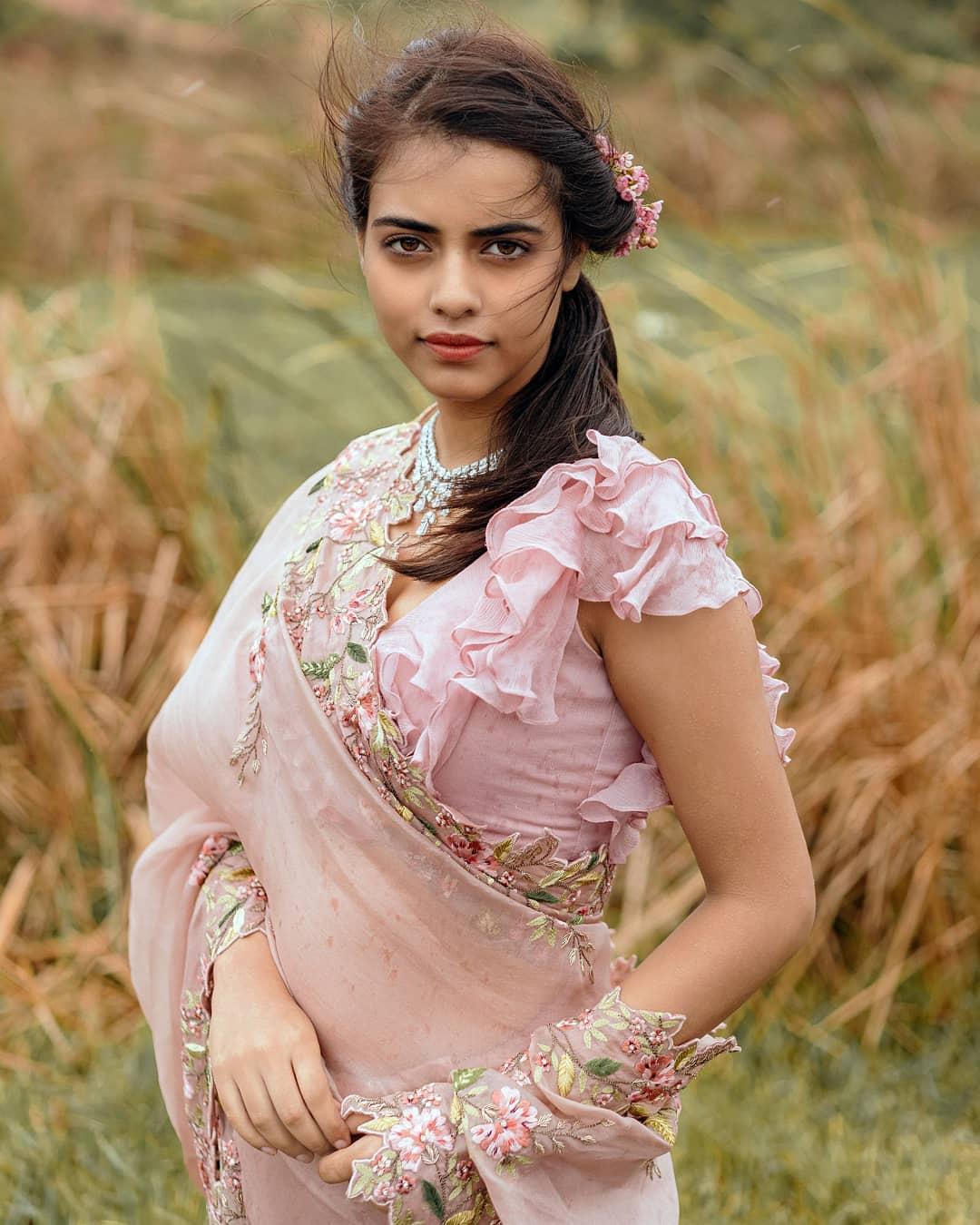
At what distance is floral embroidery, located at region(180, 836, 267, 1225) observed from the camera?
4.68ft

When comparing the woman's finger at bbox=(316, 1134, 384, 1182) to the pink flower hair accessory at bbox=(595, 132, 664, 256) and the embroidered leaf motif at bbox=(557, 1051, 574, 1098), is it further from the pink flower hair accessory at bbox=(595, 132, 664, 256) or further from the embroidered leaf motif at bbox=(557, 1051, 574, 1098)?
the pink flower hair accessory at bbox=(595, 132, 664, 256)

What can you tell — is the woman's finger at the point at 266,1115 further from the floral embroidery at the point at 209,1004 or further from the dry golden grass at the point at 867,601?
the dry golden grass at the point at 867,601

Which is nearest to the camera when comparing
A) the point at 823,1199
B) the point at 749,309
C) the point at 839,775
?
the point at 823,1199

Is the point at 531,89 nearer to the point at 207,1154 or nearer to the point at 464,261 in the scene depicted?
the point at 464,261

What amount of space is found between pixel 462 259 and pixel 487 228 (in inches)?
1.2

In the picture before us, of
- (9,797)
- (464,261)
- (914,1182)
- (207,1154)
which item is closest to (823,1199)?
(914,1182)

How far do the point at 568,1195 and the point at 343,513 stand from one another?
64cm

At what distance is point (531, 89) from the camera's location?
123cm

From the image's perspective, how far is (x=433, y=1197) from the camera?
1197mm

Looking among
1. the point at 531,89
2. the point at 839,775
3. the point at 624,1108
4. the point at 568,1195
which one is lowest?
the point at 839,775

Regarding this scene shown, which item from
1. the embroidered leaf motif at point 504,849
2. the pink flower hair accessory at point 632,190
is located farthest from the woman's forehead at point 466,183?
the embroidered leaf motif at point 504,849

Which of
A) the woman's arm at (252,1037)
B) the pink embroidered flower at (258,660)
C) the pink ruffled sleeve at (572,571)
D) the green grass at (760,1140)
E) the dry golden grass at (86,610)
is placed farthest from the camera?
the dry golden grass at (86,610)

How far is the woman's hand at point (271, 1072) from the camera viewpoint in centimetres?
125

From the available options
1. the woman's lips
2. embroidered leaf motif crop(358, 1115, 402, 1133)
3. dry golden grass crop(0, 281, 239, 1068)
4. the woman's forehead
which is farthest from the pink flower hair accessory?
dry golden grass crop(0, 281, 239, 1068)
